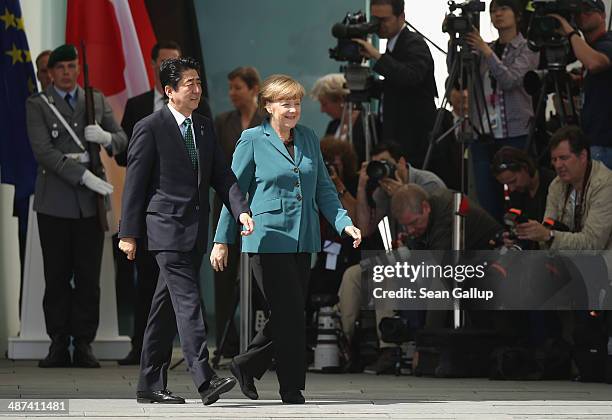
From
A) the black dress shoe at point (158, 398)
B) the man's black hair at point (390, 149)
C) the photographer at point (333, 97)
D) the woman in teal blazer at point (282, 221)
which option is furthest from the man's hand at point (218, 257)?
the photographer at point (333, 97)

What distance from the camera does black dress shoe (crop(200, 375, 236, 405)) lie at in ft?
24.5

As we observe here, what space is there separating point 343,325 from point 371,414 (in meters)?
3.23

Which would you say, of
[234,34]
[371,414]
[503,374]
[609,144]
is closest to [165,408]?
[371,414]

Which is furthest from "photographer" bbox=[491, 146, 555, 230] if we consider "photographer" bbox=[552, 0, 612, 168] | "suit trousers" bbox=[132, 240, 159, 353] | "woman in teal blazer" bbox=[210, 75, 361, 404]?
"suit trousers" bbox=[132, 240, 159, 353]

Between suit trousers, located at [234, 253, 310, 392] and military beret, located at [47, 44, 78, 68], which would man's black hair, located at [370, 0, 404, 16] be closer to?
military beret, located at [47, 44, 78, 68]

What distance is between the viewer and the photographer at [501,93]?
9852 mm

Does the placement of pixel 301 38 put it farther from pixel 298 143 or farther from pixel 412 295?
pixel 298 143

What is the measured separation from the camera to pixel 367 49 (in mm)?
10172

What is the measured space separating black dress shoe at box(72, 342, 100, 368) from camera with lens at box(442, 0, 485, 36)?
10.0 feet

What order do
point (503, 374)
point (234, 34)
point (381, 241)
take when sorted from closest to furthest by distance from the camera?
1. point (503, 374)
2. point (381, 241)
3. point (234, 34)

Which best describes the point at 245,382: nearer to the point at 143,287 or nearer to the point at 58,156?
the point at 143,287

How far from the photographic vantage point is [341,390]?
8781 mm

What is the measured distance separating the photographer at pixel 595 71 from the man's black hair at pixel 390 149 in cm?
119

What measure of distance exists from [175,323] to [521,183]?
8.99 feet
